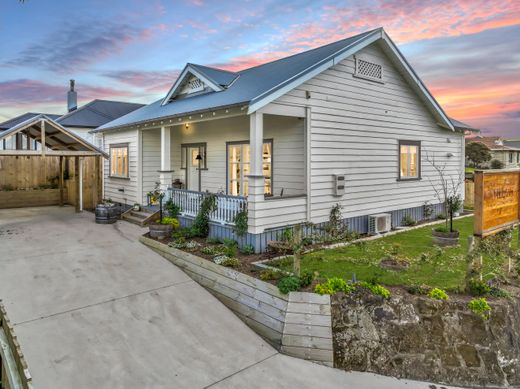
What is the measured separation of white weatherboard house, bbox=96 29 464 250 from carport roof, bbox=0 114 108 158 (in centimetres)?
145

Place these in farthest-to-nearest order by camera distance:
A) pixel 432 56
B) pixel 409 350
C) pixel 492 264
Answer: pixel 432 56 → pixel 492 264 → pixel 409 350

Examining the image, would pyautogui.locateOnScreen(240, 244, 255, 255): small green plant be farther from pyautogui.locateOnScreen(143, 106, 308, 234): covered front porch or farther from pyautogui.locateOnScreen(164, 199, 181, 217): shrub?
pyautogui.locateOnScreen(164, 199, 181, 217): shrub

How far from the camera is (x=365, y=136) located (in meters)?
10.4

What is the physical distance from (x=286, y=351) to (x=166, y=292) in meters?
2.57

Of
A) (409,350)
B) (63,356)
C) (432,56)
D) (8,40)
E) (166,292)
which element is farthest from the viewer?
(432,56)

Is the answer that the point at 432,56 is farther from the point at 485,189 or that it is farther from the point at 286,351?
the point at 286,351

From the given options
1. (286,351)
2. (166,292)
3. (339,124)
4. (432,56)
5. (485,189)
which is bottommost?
(286,351)

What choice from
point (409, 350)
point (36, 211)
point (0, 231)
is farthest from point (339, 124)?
point (36, 211)

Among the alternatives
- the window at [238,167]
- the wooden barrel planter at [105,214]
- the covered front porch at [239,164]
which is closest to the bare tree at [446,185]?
the covered front porch at [239,164]

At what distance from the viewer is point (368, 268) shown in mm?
6824

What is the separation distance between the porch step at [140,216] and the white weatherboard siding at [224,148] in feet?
3.38

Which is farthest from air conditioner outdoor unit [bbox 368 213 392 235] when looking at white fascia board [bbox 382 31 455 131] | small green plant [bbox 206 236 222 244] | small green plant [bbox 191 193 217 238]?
small green plant [bbox 191 193 217 238]

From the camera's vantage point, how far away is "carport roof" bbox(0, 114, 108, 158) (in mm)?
10951

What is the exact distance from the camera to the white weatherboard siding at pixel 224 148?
376 inches
